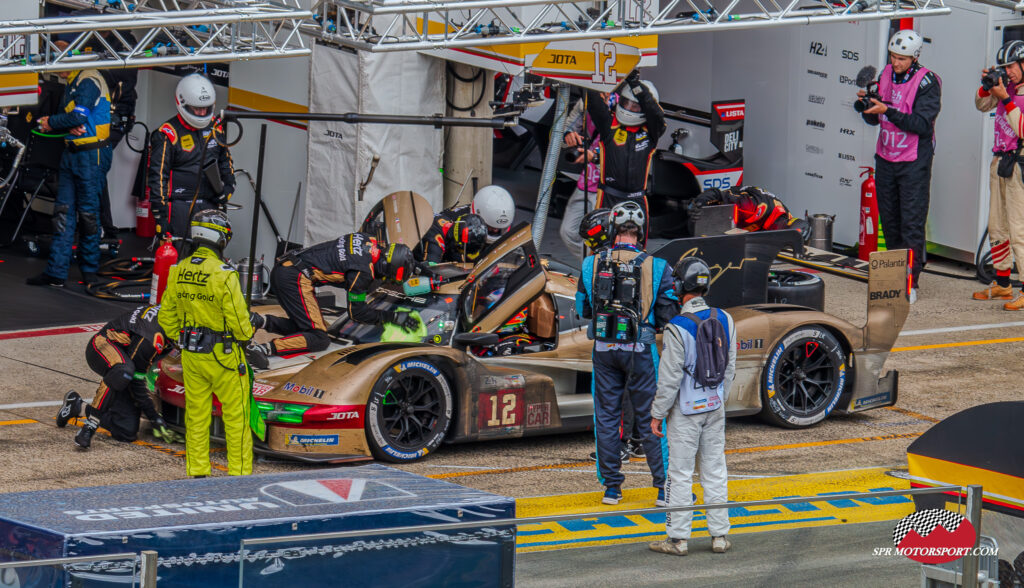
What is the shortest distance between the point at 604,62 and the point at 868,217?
4.67m

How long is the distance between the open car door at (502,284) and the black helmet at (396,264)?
417 mm

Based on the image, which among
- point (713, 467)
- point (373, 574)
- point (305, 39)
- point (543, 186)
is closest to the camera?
point (373, 574)

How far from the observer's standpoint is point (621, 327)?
8.88 metres

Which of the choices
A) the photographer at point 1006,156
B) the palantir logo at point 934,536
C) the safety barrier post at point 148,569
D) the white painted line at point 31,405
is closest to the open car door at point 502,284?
the white painted line at point 31,405

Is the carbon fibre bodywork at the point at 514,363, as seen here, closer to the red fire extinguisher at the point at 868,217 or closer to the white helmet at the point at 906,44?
the white helmet at the point at 906,44

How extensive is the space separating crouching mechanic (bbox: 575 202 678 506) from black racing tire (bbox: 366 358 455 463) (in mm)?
1086

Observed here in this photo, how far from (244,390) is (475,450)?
1845 millimetres

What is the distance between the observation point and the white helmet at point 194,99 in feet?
43.3

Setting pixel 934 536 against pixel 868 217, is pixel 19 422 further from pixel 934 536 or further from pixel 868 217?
pixel 868 217

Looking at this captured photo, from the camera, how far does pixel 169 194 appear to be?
13.5m

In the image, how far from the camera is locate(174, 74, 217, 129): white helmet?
13.2 meters

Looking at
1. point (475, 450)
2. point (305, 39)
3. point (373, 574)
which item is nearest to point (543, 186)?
point (305, 39)

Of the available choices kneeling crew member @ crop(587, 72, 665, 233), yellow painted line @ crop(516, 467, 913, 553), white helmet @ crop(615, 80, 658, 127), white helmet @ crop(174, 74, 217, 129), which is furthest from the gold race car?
white helmet @ crop(174, 74, 217, 129)

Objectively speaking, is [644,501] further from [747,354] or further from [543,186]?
[543,186]
